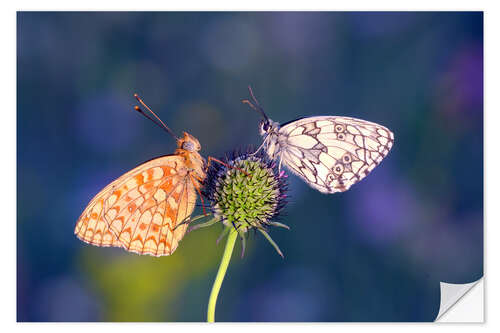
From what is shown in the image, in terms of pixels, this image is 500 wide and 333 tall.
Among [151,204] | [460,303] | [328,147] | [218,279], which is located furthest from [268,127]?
[460,303]

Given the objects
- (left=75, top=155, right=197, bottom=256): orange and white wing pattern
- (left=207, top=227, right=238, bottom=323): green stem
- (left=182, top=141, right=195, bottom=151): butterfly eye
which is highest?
(left=182, top=141, right=195, bottom=151): butterfly eye

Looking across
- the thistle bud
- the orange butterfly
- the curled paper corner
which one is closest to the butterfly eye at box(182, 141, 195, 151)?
the orange butterfly

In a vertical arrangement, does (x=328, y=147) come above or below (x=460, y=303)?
above

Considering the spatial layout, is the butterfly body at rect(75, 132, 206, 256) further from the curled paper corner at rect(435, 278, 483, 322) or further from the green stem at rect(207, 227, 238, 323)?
the curled paper corner at rect(435, 278, 483, 322)

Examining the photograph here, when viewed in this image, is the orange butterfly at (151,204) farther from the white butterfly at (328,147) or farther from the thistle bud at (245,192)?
the white butterfly at (328,147)

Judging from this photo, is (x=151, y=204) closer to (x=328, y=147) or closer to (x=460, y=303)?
(x=328, y=147)

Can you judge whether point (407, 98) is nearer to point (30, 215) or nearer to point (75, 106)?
point (75, 106)
